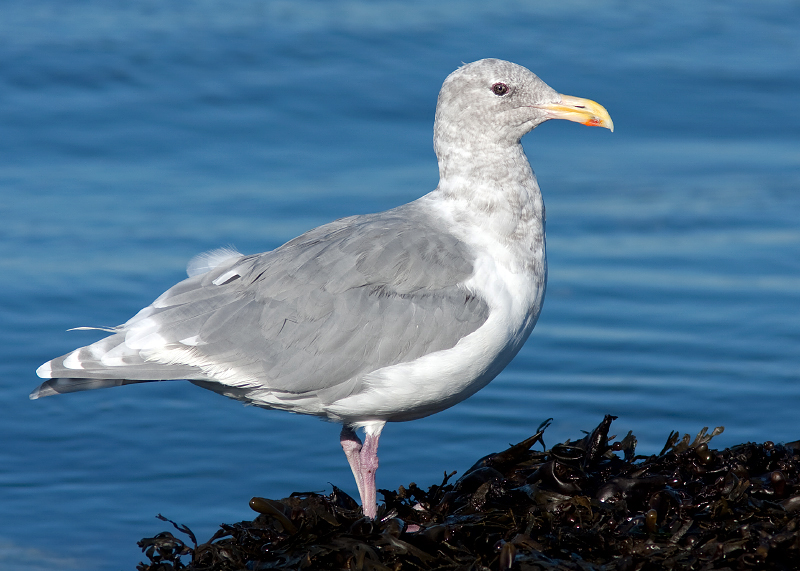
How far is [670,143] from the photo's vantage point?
11.2 meters

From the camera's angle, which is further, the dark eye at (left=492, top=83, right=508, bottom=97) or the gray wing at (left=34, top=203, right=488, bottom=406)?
the dark eye at (left=492, top=83, right=508, bottom=97)

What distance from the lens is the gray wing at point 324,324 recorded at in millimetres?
5320

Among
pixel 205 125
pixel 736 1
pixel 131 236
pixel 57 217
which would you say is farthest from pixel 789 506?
pixel 736 1

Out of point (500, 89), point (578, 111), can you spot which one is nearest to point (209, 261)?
point (500, 89)

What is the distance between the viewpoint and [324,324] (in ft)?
17.8

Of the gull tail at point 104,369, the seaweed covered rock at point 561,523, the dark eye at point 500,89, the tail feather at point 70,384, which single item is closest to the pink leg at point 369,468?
the seaweed covered rock at point 561,523

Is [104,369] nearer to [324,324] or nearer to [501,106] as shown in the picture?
[324,324]

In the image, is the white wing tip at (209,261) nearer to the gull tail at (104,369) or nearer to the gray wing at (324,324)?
the gray wing at (324,324)

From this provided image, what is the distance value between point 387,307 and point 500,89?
4.45 ft

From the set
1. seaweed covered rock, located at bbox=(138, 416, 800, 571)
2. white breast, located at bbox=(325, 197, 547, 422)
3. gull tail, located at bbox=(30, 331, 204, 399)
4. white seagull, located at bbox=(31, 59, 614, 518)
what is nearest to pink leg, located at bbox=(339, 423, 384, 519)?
white seagull, located at bbox=(31, 59, 614, 518)

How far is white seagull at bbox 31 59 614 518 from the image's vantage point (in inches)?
208

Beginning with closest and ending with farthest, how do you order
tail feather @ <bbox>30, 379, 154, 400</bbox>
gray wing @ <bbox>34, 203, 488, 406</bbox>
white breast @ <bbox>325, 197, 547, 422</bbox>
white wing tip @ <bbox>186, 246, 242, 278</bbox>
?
white breast @ <bbox>325, 197, 547, 422</bbox> → gray wing @ <bbox>34, 203, 488, 406</bbox> → tail feather @ <bbox>30, 379, 154, 400</bbox> → white wing tip @ <bbox>186, 246, 242, 278</bbox>

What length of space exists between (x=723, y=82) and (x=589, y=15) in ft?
6.73

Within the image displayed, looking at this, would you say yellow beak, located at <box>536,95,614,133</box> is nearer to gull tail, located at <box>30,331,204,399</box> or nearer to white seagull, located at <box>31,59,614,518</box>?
white seagull, located at <box>31,59,614,518</box>
